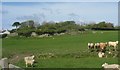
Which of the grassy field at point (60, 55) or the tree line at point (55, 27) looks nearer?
the grassy field at point (60, 55)

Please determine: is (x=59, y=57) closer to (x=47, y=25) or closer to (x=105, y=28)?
(x=105, y=28)

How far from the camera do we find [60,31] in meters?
70.9

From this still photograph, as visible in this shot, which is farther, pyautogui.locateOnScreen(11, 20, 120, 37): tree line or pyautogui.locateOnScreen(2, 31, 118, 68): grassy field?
pyautogui.locateOnScreen(11, 20, 120, 37): tree line

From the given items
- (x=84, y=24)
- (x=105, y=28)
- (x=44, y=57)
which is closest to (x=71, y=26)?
(x=84, y=24)

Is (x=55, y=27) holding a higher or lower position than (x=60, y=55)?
higher

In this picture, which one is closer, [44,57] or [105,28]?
[44,57]

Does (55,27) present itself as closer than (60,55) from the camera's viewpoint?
No

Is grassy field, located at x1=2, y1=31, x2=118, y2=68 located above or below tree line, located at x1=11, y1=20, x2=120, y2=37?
below

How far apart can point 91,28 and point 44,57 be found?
50.1 m

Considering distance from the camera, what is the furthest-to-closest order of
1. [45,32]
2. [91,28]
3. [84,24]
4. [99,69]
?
[84,24], [91,28], [45,32], [99,69]

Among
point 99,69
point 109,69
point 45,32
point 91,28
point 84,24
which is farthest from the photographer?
point 84,24

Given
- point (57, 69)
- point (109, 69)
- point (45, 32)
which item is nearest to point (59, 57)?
point (57, 69)

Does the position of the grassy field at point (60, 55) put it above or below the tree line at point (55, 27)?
below

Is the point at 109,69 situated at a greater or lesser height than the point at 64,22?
lesser
